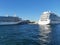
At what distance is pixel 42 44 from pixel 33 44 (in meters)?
0.79

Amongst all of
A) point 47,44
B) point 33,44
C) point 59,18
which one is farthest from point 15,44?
point 59,18

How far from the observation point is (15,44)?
14.2m

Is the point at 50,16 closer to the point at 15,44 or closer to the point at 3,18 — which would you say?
the point at 3,18

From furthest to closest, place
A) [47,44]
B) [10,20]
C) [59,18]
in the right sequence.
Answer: [59,18] → [10,20] → [47,44]

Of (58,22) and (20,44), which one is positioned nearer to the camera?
(20,44)

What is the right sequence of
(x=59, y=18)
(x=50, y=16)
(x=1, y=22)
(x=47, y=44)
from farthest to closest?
(x=59, y=18), (x=50, y=16), (x=1, y=22), (x=47, y=44)

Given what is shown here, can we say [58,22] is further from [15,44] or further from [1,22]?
[15,44]

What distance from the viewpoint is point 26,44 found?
14.1 meters

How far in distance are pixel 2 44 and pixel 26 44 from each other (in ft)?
6.54

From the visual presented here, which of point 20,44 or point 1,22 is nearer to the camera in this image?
point 20,44

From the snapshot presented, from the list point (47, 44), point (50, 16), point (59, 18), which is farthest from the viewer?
point (59, 18)

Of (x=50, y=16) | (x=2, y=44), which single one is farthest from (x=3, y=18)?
(x=2, y=44)

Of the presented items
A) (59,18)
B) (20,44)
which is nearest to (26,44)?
(20,44)

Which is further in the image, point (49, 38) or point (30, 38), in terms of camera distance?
point (30, 38)
